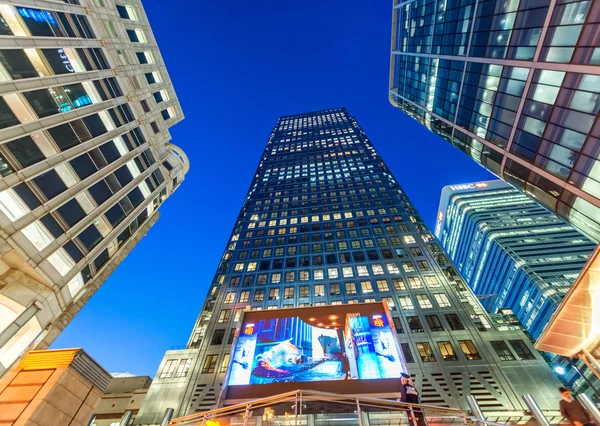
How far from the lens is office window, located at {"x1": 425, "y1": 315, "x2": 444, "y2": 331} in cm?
3500

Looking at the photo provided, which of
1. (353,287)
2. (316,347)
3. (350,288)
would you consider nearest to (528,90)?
(353,287)

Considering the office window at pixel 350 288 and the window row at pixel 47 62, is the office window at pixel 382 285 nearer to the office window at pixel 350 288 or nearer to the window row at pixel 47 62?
the office window at pixel 350 288

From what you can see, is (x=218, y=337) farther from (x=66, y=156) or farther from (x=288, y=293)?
(x=66, y=156)

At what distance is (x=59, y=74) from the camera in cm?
2041

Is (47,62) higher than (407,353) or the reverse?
higher

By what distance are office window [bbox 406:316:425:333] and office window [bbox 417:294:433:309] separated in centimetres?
256

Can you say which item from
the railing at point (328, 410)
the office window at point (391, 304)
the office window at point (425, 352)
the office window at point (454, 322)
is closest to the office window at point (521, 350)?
the office window at point (454, 322)

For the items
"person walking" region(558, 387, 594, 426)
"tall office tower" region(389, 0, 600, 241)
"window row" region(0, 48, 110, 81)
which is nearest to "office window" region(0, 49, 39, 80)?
"window row" region(0, 48, 110, 81)

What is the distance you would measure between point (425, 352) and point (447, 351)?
2.48 metres

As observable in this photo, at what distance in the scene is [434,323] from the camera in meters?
35.7

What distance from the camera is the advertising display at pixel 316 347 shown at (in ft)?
68.2

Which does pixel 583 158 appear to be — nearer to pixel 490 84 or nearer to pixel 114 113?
pixel 490 84

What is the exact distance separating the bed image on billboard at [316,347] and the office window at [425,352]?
12350mm

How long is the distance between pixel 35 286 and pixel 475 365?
3898 cm
